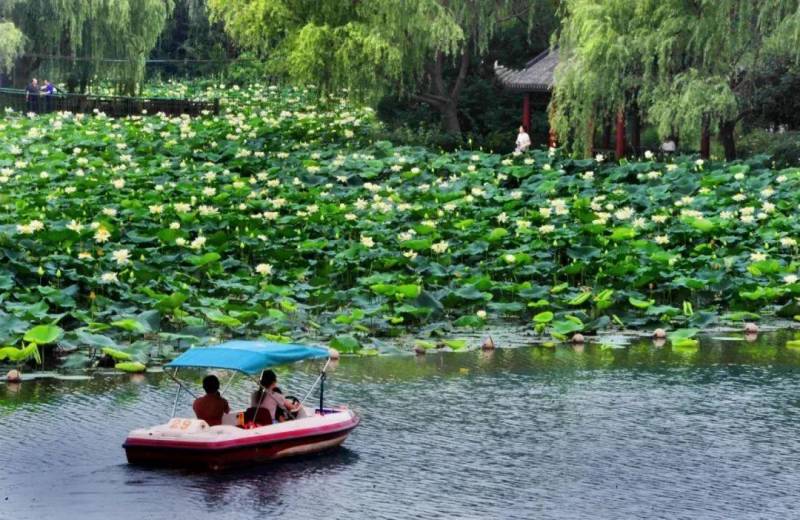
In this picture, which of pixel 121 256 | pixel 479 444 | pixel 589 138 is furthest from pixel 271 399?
pixel 589 138

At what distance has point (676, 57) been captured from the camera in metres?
23.5

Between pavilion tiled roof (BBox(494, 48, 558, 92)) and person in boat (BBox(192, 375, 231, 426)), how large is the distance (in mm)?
18013

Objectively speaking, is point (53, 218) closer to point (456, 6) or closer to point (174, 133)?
point (174, 133)

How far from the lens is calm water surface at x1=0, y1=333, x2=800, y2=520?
29.3 feet

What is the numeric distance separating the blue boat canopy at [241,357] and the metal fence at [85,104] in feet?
68.3

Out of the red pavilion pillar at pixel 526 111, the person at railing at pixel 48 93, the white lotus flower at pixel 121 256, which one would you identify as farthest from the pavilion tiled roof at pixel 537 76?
the white lotus flower at pixel 121 256

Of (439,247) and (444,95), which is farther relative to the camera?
(444,95)

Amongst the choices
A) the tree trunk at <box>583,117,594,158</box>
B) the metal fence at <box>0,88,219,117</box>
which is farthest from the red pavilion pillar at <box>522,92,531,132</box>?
the metal fence at <box>0,88,219,117</box>

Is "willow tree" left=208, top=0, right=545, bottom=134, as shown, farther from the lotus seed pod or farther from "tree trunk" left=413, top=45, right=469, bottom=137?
the lotus seed pod

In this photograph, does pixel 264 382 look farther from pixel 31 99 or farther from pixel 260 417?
pixel 31 99

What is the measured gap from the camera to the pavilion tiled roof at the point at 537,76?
91.0 ft

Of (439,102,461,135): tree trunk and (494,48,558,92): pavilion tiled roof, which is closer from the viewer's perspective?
(494,48,558,92): pavilion tiled roof

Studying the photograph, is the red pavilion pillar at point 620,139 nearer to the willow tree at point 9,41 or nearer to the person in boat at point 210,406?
the willow tree at point 9,41

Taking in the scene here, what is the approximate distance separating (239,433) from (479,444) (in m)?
1.82
